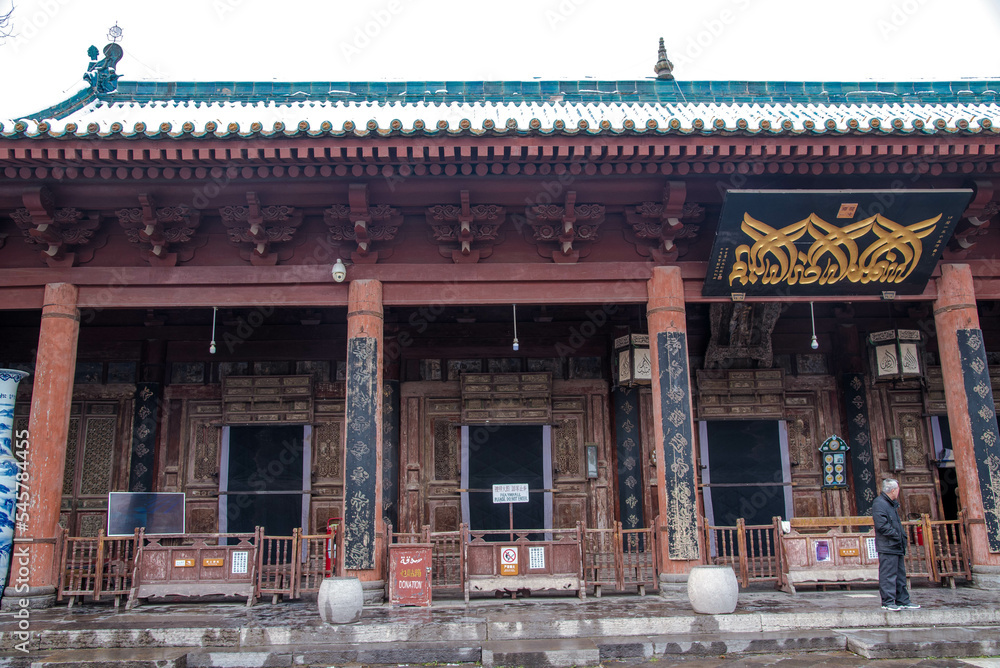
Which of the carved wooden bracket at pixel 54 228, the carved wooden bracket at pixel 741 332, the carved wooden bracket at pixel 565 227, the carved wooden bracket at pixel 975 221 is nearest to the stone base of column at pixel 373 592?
the carved wooden bracket at pixel 565 227

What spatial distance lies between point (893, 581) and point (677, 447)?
263cm

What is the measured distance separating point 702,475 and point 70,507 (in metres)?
10.3

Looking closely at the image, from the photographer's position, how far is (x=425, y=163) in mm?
8117

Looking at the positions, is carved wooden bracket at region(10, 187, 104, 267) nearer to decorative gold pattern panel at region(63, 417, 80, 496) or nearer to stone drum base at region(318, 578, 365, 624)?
decorative gold pattern panel at region(63, 417, 80, 496)

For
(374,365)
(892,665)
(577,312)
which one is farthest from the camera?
(577,312)

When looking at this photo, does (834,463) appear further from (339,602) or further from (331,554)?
(339,602)

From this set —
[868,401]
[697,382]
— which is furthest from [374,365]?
[868,401]

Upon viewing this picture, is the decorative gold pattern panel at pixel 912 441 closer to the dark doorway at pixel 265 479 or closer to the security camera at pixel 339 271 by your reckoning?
the security camera at pixel 339 271

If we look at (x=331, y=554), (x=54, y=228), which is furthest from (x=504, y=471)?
(x=54, y=228)

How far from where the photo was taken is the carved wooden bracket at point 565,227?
8.96m

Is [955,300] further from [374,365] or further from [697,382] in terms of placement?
[374,365]

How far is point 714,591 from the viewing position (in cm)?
718

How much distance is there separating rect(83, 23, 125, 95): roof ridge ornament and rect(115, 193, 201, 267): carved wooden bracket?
16.0 feet

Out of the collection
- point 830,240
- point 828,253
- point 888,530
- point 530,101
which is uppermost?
point 530,101
